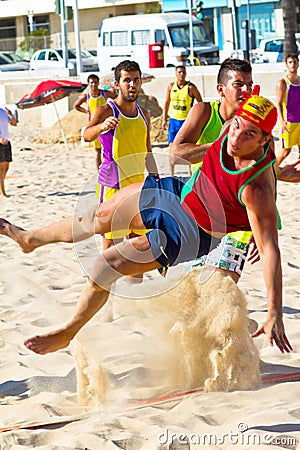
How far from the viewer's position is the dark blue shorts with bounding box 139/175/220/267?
4027mm

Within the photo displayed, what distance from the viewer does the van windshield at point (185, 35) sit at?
30106 millimetres

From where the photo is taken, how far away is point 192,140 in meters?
4.96

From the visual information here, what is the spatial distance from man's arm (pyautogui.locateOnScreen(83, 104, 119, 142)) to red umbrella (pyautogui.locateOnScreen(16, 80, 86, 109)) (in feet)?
35.0

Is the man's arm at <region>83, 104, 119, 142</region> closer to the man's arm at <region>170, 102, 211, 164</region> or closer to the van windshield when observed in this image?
the man's arm at <region>170, 102, 211, 164</region>

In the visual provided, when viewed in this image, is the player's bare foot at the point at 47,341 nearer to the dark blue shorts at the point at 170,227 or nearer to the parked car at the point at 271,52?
the dark blue shorts at the point at 170,227

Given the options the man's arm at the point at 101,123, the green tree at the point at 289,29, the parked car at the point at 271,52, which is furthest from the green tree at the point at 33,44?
the man's arm at the point at 101,123

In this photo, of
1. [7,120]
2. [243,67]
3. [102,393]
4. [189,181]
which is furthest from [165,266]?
[7,120]

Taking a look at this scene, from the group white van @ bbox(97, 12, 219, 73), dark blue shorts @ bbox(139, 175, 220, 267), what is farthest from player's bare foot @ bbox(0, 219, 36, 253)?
white van @ bbox(97, 12, 219, 73)

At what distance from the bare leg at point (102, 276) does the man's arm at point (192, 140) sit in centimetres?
94

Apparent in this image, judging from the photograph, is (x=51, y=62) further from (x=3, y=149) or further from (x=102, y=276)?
(x=102, y=276)

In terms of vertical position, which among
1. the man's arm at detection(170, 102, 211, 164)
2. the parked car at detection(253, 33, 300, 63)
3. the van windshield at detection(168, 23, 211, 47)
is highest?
the van windshield at detection(168, 23, 211, 47)

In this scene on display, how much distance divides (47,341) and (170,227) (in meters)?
0.85

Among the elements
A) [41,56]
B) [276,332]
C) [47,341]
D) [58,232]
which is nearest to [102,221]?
[58,232]

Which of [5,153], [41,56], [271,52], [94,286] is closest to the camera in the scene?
[94,286]
